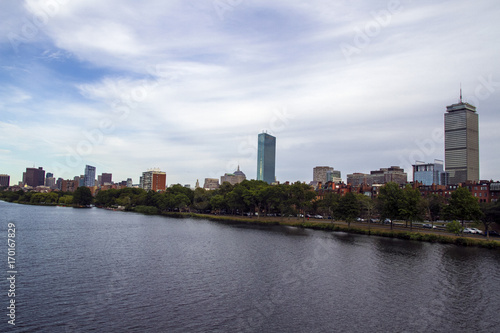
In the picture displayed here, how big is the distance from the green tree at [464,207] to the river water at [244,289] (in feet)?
56.8

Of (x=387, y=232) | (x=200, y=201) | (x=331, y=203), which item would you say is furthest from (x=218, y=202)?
(x=387, y=232)

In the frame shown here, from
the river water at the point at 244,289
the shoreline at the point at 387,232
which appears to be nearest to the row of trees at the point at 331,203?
the shoreline at the point at 387,232

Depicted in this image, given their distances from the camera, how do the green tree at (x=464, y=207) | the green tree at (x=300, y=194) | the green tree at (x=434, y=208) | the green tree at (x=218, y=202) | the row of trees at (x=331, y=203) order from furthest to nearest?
the green tree at (x=218, y=202), the green tree at (x=300, y=194), the green tree at (x=434, y=208), the row of trees at (x=331, y=203), the green tree at (x=464, y=207)

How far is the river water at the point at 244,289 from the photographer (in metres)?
29.4

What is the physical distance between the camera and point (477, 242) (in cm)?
7231

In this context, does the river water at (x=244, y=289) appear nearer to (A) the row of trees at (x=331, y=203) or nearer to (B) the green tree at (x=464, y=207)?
(B) the green tree at (x=464, y=207)

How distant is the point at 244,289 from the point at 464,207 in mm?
67280

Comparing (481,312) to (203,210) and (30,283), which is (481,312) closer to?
(30,283)

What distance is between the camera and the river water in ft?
96.3

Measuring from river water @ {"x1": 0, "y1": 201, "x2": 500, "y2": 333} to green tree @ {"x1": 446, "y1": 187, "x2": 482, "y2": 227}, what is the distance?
1733 cm

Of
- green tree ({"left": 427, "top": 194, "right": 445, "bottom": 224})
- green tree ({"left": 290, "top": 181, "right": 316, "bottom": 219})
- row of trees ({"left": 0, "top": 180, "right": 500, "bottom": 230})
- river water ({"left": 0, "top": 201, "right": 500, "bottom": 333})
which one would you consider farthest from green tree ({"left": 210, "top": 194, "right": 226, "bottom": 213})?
river water ({"left": 0, "top": 201, "right": 500, "bottom": 333})

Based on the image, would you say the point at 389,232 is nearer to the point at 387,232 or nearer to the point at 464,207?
the point at 387,232

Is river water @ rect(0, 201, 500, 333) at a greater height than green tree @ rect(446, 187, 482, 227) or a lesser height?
lesser

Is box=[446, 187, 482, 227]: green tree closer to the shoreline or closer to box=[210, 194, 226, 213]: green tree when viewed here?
the shoreline
